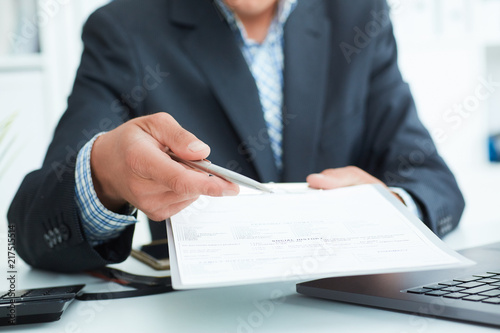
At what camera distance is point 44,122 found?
2.07 m

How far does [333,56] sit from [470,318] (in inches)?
32.5

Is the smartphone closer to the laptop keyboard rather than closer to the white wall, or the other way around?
the laptop keyboard

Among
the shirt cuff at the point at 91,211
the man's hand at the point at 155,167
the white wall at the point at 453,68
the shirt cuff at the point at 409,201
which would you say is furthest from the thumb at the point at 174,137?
the white wall at the point at 453,68

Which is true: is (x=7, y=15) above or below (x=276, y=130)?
above

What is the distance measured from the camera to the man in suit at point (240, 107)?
75cm

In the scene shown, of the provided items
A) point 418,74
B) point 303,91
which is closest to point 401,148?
point 303,91

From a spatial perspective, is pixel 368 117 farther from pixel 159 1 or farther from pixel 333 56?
pixel 159 1

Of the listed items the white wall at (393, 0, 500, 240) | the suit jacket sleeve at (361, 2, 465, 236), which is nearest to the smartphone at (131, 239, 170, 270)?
the suit jacket sleeve at (361, 2, 465, 236)

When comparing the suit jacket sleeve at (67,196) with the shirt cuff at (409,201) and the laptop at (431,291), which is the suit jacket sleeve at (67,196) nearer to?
the laptop at (431,291)

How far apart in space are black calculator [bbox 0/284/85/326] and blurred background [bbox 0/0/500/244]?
1.44 metres

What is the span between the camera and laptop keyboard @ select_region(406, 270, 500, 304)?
1.60ft

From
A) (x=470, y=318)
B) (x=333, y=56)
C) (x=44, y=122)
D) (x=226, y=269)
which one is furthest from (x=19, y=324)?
(x=44, y=122)

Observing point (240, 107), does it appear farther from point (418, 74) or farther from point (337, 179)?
point (418, 74)

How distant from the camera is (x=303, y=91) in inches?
44.8
